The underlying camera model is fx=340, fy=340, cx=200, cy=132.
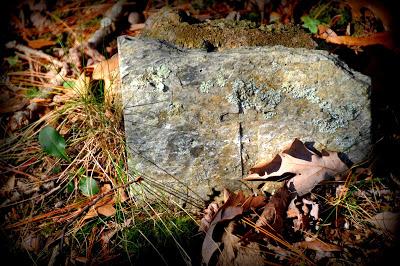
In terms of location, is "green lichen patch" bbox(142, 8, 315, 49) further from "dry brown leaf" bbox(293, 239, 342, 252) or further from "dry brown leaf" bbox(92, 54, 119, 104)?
"dry brown leaf" bbox(293, 239, 342, 252)

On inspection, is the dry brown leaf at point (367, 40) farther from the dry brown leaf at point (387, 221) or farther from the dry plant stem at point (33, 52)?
the dry plant stem at point (33, 52)

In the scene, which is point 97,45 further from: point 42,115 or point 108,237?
point 108,237

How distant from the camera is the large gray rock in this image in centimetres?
209

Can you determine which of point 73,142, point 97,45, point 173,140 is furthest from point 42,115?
point 173,140

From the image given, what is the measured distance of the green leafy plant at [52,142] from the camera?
89.9 inches

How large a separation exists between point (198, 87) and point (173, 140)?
361 mm

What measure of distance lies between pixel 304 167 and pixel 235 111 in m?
0.53

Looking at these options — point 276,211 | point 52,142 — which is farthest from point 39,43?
point 276,211

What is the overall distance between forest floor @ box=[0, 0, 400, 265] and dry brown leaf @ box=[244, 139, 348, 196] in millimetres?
51

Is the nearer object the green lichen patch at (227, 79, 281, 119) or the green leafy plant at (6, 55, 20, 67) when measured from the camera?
the green lichen patch at (227, 79, 281, 119)

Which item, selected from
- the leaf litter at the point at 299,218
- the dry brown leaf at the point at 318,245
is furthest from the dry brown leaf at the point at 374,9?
the dry brown leaf at the point at 318,245

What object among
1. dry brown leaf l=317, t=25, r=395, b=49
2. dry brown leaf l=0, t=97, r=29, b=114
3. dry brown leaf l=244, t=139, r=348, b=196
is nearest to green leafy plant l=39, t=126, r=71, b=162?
dry brown leaf l=0, t=97, r=29, b=114

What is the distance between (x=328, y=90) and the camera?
2.10 m

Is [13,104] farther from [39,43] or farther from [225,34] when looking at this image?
[225,34]
